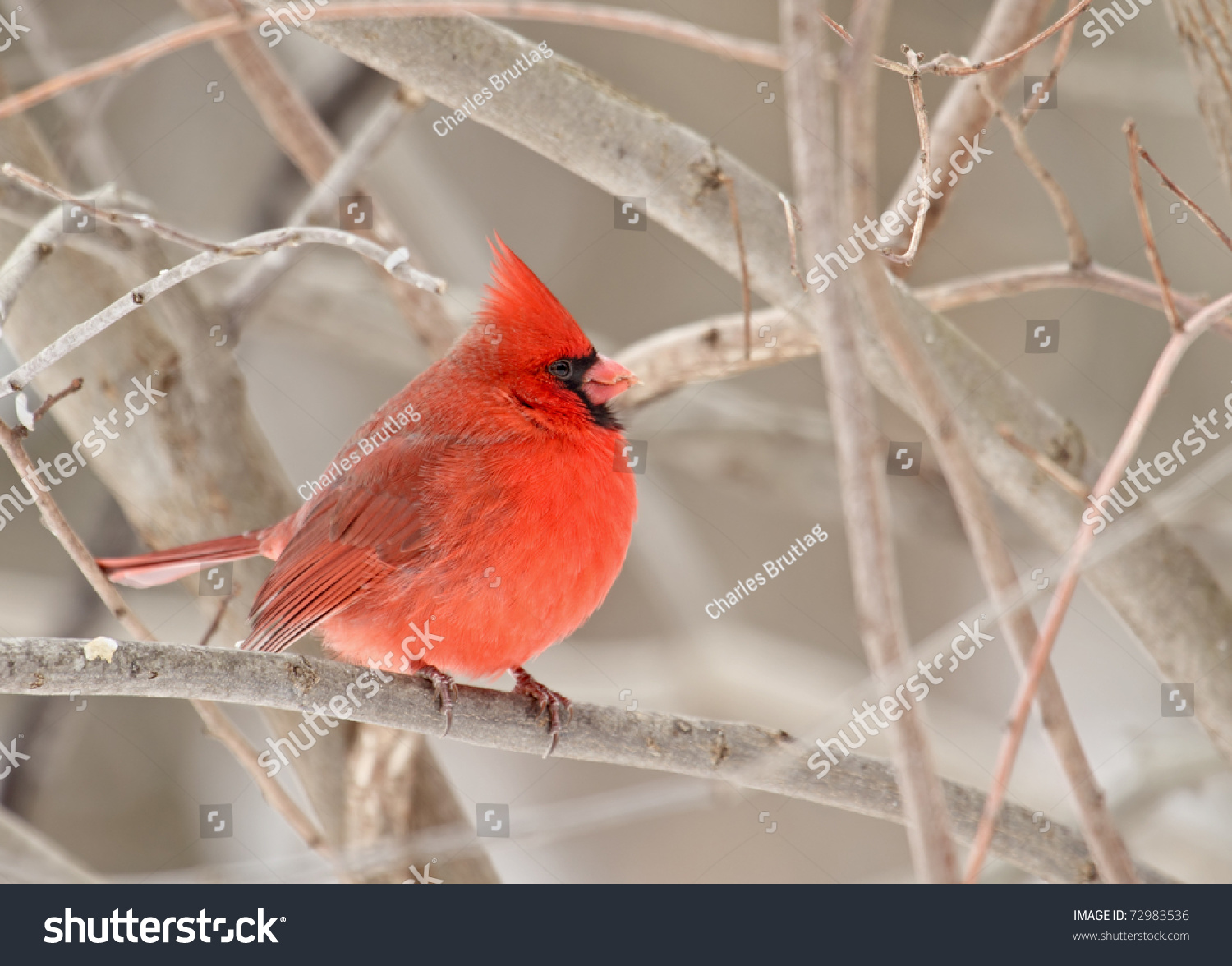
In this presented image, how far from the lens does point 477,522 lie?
2.09 meters

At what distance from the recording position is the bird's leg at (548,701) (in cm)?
199

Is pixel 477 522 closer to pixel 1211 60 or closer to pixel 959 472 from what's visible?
pixel 959 472

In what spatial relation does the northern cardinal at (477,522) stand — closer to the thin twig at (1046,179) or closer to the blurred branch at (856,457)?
the thin twig at (1046,179)

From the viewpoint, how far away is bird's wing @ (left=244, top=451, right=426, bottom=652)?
2.15m

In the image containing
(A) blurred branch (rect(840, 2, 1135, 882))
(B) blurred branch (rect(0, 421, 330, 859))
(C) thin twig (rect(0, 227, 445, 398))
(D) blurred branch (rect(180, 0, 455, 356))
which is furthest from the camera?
(D) blurred branch (rect(180, 0, 455, 356))

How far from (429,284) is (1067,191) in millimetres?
3011

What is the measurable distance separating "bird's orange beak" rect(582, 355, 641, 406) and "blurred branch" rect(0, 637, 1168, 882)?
603mm

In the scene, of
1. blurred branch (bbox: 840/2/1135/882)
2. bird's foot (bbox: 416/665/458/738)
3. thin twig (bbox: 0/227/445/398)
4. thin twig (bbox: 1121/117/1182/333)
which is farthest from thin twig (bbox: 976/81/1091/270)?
bird's foot (bbox: 416/665/458/738)

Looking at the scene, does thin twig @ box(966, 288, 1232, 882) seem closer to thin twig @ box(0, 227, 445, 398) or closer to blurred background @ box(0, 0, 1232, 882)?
thin twig @ box(0, 227, 445, 398)

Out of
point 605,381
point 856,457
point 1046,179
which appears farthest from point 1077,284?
point 856,457

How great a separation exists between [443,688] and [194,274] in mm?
917
